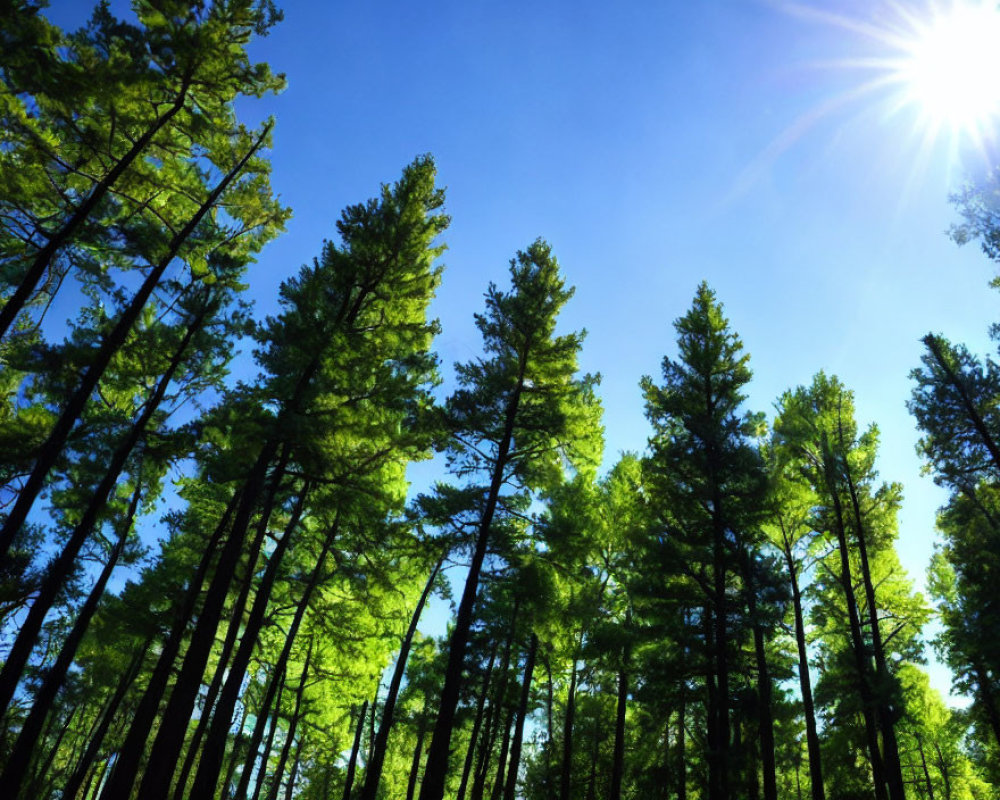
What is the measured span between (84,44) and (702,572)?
704 inches

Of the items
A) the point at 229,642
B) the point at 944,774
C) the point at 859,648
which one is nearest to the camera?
the point at 229,642

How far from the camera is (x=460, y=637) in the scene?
11.1 metres

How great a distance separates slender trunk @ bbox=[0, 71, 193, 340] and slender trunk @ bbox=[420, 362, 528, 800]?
983cm

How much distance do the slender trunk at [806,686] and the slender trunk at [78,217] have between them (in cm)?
1880

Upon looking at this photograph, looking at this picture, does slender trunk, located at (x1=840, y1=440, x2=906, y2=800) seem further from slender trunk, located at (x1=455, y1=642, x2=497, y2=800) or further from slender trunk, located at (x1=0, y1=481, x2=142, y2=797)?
slender trunk, located at (x1=0, y1=481, x2=142, y2=797)

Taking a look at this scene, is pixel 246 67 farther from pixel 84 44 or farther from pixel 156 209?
pixel 156 209

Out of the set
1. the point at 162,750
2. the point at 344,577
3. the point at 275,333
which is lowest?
the point at 162,750

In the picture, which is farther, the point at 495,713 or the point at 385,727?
the point at 495,713

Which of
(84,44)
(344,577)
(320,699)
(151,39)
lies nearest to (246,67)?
(151,39)

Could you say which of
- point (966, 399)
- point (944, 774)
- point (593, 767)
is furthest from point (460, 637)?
point (944, 774)

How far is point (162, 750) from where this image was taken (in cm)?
903

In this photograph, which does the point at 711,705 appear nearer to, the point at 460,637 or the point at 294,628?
the point at 460,637

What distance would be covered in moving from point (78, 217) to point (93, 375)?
311 cm

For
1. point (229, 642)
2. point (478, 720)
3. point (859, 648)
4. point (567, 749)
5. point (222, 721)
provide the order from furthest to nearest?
1. point (478, 720)
2. point (567, 749)
3. point (859, 648)
4. point (229, 642)
5. point (222, 721)
